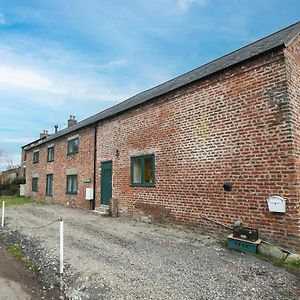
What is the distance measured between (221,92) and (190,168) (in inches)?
109

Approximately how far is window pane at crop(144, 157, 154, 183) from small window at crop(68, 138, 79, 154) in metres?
7.59

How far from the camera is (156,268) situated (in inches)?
216

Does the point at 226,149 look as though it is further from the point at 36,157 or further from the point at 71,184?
the point at 36,157

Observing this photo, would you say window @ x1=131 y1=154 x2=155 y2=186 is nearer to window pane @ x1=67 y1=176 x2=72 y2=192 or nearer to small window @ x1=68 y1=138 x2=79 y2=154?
small window @ x1=68 y1=138 x2=79 y2=154

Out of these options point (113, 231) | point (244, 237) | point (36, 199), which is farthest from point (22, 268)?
point (36, 199)

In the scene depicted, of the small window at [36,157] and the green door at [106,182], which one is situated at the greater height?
the small window at [36,157]

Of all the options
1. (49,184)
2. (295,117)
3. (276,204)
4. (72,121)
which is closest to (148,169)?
(276,204)

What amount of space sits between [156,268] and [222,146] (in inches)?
172

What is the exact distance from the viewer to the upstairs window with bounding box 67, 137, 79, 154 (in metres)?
17.4

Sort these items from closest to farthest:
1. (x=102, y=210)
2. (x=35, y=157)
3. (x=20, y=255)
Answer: (x=20, y=255), (x=102, y=210), (x=35, y=157)

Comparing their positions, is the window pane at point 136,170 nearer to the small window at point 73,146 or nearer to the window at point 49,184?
the small window at point 73,146

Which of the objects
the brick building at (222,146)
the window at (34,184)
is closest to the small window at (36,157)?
the window at (34,184)

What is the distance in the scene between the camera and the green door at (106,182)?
1349cm

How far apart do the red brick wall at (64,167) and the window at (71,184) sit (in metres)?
0.30
